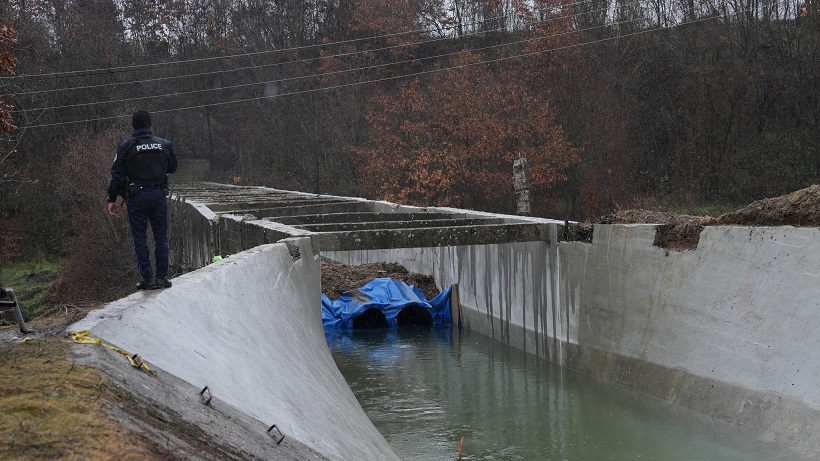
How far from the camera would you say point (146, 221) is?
7879mm

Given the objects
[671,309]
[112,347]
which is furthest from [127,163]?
[671,309]

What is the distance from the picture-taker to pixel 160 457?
338 centimetres

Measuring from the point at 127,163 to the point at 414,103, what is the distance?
1141 inches

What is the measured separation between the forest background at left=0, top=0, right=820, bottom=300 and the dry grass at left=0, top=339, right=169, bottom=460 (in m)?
20.8

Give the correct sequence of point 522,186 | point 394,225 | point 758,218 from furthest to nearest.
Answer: point 522,186 < point 394,225 < point 758,218

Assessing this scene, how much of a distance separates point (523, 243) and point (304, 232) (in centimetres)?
472

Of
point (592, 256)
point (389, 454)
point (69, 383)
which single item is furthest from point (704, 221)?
point (69, 383)

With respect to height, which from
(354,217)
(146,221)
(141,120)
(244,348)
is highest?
(141,120)

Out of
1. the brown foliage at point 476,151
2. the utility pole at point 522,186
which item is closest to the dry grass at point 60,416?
the utility pole at point 522,186

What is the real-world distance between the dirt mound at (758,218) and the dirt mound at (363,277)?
10.1 m

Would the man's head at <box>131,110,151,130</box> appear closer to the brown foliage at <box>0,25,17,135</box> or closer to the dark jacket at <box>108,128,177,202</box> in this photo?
the dark jacket at <box>108,128,177,202</box>

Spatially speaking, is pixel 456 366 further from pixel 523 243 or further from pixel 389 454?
pixel 389 454

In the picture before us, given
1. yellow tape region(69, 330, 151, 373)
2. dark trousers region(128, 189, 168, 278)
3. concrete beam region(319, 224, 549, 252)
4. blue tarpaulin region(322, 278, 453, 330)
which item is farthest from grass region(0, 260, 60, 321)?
yellow tape region(69, 330, 151, 373)

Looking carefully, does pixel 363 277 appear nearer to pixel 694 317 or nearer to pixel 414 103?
pixel 694 317
